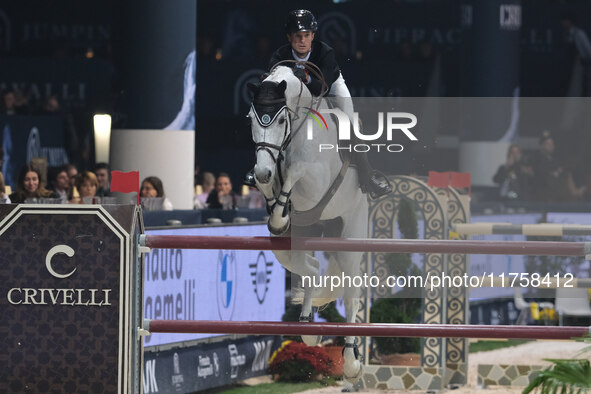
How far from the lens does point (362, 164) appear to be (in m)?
7.05

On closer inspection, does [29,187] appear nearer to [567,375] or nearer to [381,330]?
[381,330]

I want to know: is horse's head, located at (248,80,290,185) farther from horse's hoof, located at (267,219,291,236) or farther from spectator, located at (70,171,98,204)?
spectator, located at (70,171,98,204)

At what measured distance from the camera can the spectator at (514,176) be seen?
1058 centimetres

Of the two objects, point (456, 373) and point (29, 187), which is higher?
point (29, 187)

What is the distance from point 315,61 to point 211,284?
13.5ft

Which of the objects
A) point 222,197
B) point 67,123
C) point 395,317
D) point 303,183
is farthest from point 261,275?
point 67,123

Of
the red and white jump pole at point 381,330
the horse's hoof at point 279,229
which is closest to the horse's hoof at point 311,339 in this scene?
the red and white jump pole at point 381,330

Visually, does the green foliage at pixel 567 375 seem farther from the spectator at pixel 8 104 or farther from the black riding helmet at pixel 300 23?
the spectator at pixel 8 104

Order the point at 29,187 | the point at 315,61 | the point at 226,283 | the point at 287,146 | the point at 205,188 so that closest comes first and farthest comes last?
the point at 287,146, the point at 315,61, the point at 29,187, the point at 226,283, the point at 205,188

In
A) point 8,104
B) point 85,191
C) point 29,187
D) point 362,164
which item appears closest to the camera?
point 362,164

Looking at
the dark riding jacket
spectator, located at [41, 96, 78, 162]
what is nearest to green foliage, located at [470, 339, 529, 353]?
spectator, located at [41, 96, 78, 162]

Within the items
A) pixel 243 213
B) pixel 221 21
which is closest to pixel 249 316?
pixel 243 213

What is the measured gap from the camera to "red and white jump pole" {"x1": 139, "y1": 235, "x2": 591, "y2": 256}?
Answer: 628cm

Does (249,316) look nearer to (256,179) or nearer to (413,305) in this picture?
(413,305)
